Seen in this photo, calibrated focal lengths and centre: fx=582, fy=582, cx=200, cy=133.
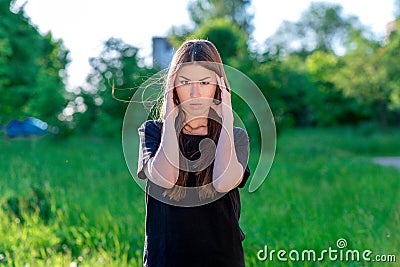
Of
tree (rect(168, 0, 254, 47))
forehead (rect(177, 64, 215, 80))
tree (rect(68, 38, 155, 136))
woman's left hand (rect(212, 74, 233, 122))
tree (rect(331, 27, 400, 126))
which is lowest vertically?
woman's left hand (rect(212, 74, 233, 122))

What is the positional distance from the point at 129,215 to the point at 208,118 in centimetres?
332

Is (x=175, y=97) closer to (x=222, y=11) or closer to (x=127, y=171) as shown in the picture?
(x=127, y=171)

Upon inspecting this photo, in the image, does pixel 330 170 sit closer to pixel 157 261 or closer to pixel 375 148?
pixel 157 261

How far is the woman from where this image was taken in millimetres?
1477

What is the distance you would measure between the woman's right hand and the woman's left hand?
0.11 m

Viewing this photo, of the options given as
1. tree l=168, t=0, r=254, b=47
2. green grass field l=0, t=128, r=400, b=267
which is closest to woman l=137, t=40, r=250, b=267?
green grass field l=0, t=128, r=400, b=267

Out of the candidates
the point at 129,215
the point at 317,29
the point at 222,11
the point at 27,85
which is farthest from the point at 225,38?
the point at 317,29

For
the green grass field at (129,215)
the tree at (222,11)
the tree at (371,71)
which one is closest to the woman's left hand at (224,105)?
the green grass field at (129,215)

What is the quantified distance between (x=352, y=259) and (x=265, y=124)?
2.11 meters

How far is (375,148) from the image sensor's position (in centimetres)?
1669

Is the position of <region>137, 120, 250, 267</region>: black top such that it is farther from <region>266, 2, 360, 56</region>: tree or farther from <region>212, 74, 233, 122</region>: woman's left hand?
<region>266, 2, 360, 56</region>: tree

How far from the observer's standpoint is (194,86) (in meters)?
1.51

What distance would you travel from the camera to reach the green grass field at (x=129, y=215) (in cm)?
373

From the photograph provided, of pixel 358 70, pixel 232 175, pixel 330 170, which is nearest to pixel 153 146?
pixel 232 175
